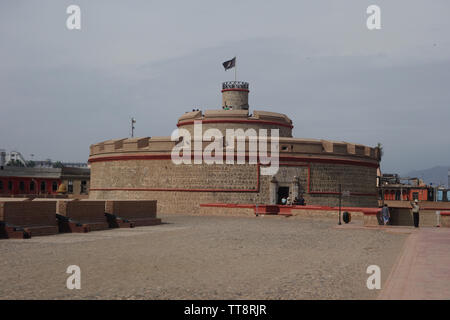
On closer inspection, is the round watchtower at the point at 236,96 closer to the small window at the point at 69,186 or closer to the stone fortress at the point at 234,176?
the stone fortress at the point at 234,176

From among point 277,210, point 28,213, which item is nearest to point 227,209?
point 277,210

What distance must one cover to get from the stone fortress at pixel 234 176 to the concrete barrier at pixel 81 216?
1306cm

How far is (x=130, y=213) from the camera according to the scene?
21.2 metres

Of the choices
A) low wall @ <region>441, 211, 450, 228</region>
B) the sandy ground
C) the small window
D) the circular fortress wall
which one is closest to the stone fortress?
the circular fortress wall

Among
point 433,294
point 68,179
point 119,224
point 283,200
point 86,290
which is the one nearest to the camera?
point 433,294

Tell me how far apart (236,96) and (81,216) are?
79.5 feet

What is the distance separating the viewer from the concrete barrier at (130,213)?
20.1 m

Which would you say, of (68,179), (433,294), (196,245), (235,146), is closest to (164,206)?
(235,146)

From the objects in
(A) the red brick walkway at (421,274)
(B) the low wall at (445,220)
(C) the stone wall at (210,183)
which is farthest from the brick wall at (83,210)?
(B) the low wall at (445,220)

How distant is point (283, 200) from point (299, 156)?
3489 mm

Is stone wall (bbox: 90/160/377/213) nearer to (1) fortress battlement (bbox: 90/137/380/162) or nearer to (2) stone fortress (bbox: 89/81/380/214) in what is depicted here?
(2) stone fortress (bbox: 89/81/380/214)

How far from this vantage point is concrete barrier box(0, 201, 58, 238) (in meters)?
15.5

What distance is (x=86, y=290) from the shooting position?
748cm

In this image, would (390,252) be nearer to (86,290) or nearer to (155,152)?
(86,290)
